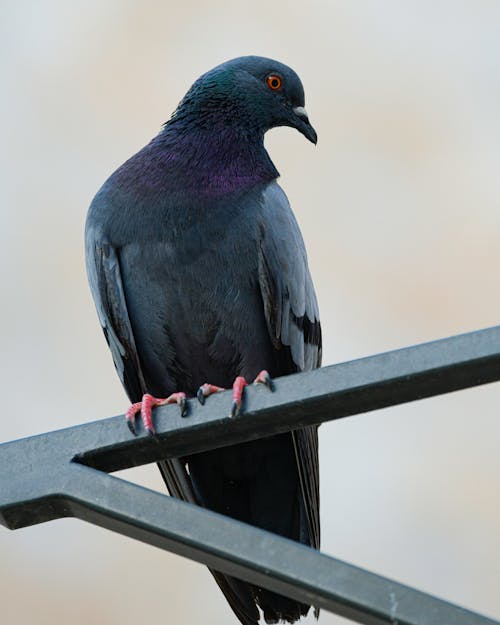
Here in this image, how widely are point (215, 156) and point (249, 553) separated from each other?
395 cm

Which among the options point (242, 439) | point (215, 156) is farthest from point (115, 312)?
point (242, 439)

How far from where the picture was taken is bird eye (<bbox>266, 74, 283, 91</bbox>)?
23.1 feet

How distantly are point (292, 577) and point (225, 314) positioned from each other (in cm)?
341

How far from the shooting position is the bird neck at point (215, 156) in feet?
20.5

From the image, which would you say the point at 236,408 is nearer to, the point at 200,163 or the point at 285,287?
the point at 285,287

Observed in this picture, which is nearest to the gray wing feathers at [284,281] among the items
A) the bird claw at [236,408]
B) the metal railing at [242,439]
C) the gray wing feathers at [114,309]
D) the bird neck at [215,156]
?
the bird neck at [215,156]

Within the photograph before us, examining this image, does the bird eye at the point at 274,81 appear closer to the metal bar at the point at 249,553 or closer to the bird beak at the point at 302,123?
the bird beak at the point at 302,123

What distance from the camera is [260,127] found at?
22.6ft

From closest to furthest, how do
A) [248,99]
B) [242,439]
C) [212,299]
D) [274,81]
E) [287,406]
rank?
[287,406] → [242,439] → [212,299] → [248,99] → [274,81]

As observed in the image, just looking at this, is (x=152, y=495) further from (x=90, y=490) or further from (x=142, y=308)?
(x=142, y=308)

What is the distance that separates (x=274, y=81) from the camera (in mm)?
7078

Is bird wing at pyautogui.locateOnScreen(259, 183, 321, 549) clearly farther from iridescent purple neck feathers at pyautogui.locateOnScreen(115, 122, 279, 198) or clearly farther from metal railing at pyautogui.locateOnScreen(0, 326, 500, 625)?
metal railing at pyautogui.locateOnScreen(0, 326, 500, 625)

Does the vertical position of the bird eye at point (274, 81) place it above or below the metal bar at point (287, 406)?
above

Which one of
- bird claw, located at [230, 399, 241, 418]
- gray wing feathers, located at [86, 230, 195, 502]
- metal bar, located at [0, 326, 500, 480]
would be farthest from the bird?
bird claw, located at [230, 399, 241, 418]
